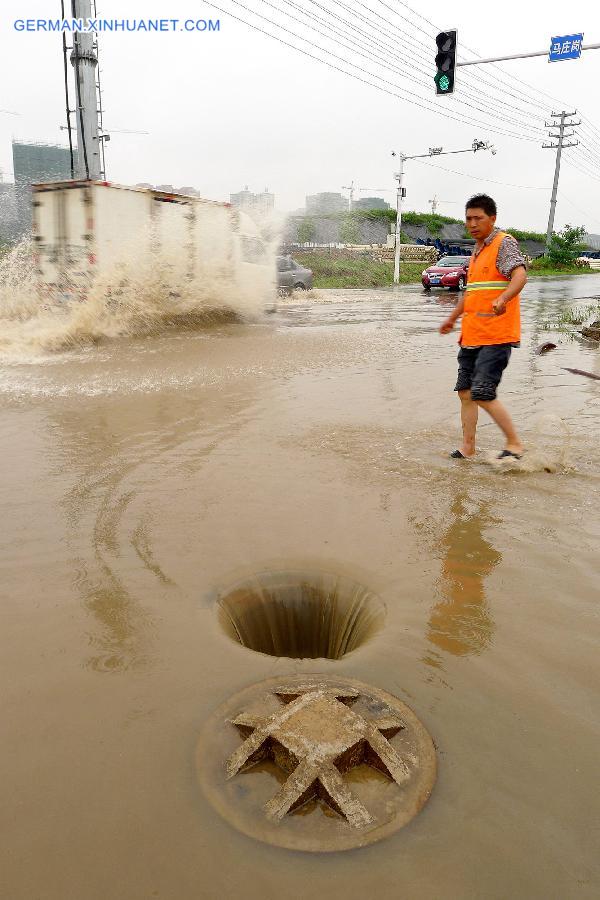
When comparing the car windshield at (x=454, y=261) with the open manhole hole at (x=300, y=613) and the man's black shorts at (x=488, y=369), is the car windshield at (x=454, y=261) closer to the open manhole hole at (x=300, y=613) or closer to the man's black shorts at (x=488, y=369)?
the man's black shorts at (x=488, y=369)

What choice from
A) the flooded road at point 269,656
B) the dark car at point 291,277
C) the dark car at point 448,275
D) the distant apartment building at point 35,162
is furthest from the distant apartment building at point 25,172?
the flooded road at point 269,656

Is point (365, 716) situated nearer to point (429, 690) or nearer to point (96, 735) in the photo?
point (429, 690)

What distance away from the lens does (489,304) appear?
4.47m

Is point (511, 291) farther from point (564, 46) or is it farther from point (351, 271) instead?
point (351, 271)

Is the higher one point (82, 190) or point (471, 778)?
point (82, 190)

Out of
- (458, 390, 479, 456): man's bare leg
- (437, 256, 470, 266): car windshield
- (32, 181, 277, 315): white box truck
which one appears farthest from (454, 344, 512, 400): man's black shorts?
(437, 256, 470, 266): car windshield

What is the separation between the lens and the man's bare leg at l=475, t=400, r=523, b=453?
4578 mm

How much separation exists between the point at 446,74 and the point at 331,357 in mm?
9558

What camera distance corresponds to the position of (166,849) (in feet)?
5.44

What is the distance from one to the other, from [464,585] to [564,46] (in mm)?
16226

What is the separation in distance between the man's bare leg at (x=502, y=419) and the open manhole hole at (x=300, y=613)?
2137 mm

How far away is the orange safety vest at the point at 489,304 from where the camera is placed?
174 inches

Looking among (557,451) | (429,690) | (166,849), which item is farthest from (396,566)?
(557,451)

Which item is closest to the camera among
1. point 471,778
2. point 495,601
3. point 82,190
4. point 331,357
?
point 471,778
